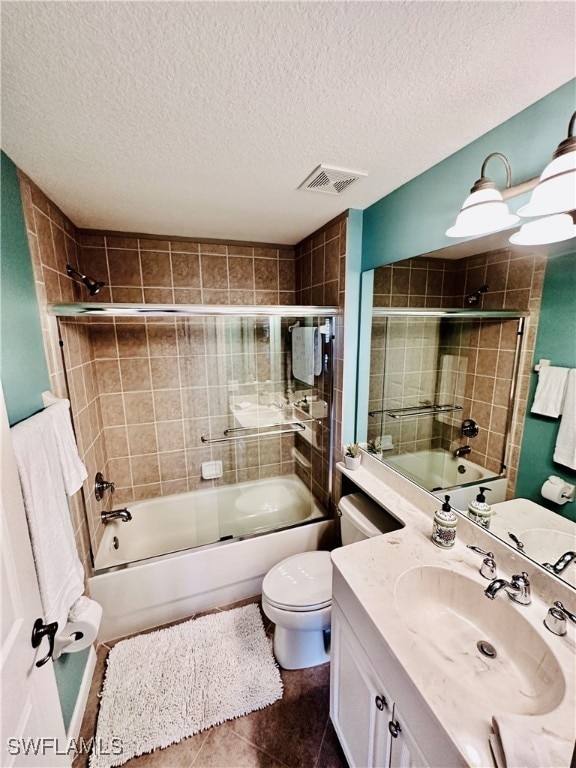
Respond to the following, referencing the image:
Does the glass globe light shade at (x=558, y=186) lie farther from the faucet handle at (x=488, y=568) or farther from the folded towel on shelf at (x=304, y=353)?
the folded towel on shelf at (x=304, y=353)

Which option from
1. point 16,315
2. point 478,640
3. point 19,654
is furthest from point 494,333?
point 16,315

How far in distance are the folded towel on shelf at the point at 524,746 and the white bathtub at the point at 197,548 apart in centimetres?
152

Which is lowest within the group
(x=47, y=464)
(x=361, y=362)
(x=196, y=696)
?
(x=196, y=696)

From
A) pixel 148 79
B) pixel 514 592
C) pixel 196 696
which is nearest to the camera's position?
pixel 148 79

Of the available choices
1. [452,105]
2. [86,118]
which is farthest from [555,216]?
[86,118]

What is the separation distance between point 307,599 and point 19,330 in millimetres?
1759

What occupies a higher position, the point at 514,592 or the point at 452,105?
the point at 452,105

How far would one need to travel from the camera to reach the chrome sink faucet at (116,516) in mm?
2008

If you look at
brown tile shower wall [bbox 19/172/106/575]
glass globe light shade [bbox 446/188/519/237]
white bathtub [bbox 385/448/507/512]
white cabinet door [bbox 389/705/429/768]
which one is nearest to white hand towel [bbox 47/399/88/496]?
brown tile shower wall [bbox 19/172/106/575]

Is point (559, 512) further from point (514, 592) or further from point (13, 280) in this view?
point (13, 280)

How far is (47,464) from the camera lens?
1048 millimetres

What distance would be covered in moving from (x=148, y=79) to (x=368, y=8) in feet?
1.91

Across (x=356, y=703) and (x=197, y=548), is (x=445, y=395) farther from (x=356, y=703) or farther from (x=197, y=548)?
(x=197, y=548)

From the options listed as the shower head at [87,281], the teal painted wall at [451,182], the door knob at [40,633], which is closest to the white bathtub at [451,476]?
the teal painted wall at [451,182]
